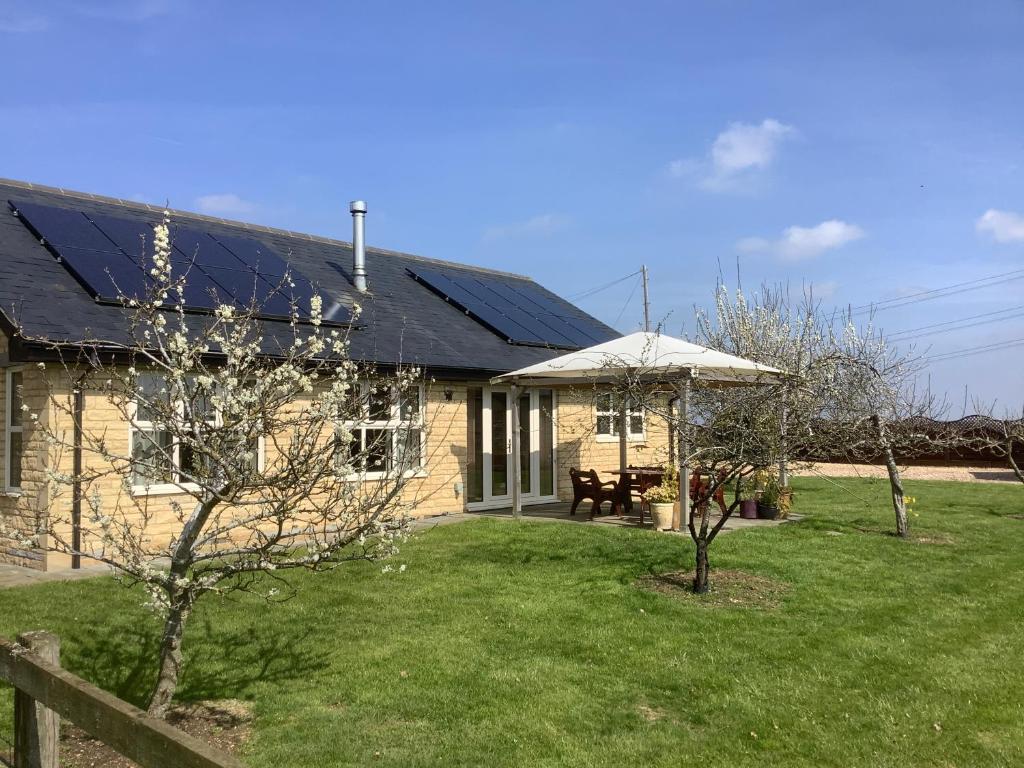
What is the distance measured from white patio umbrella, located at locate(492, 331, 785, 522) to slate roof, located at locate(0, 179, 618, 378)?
1.43 m

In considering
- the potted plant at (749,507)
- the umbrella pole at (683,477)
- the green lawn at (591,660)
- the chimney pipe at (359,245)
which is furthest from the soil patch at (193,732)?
the chimney pipe at (359,245)

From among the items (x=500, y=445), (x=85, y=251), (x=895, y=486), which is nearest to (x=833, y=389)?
(x=895, y=486)

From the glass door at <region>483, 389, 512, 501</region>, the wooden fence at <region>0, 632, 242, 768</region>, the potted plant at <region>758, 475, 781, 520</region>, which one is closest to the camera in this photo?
the wooden fence at <region>0, 632, 242, 768</region>

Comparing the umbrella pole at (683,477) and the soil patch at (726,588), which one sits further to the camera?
the umbrella pole at (683,477)

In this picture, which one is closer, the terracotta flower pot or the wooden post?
the wooden post

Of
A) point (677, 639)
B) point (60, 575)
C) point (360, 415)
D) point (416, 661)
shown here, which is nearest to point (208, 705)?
point (416, 661)

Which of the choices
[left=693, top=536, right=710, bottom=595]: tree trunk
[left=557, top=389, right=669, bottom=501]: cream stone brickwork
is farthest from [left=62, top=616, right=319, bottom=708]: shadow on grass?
[left=557, top=389, right=669, bottom=501]: cream stone brickwork

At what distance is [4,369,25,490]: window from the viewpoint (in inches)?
405

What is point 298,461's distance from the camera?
169 inches

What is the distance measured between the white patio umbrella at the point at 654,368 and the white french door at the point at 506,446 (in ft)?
3.42

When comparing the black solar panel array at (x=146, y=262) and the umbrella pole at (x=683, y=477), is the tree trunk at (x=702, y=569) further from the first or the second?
the black solar panel array at (x=146, y=262)

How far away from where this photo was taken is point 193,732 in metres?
4.84

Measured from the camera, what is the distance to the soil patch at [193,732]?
4523 mm

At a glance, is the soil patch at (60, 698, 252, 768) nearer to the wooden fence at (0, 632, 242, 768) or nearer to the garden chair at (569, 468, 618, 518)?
the wooden fence at (0, 632, 242, 768)
